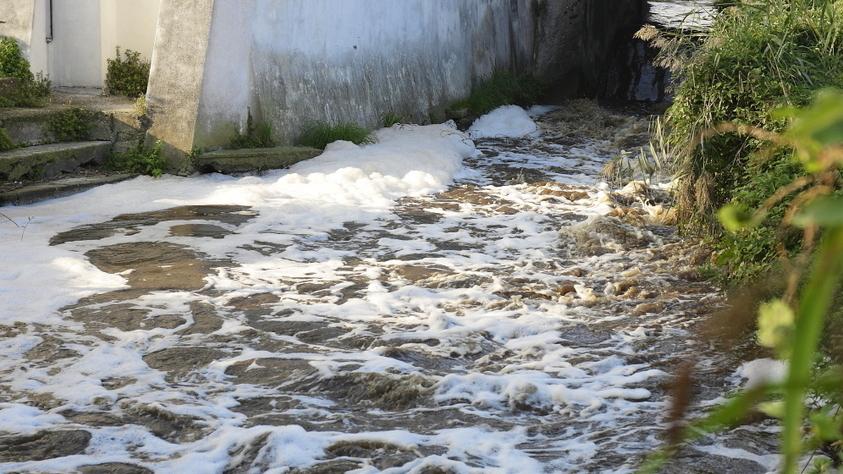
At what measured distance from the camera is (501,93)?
1506 cm

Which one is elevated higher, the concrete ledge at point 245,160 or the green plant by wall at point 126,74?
the green plant by wall at point 126,74

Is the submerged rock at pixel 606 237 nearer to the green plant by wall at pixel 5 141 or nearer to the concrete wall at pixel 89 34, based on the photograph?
the green plant by wall at pixel 5 141

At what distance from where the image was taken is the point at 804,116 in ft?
1.89

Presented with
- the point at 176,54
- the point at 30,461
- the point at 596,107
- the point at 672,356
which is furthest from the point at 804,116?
the point at 596,107

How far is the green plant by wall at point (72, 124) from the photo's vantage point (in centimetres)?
963

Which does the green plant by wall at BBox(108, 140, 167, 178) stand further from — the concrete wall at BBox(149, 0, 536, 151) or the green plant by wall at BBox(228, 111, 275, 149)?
the green plant by wall at BBox(228, 111, 275, 149)

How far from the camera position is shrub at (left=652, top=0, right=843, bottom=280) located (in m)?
6.63

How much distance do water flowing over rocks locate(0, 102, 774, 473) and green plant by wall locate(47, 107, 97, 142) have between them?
3.18ft

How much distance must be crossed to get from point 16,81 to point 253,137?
2337 mm

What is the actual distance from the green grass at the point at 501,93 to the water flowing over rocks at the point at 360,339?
190 inches

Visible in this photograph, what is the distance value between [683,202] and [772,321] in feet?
22.8

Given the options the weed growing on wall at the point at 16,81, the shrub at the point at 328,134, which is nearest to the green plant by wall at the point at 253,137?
the shrub at the point at 328,134

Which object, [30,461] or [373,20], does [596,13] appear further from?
[30,461]

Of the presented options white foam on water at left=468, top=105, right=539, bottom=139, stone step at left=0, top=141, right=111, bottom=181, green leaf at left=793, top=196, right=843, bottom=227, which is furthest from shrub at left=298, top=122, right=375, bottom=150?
green leaf at left=793, top=196, right=843, bottom=227
